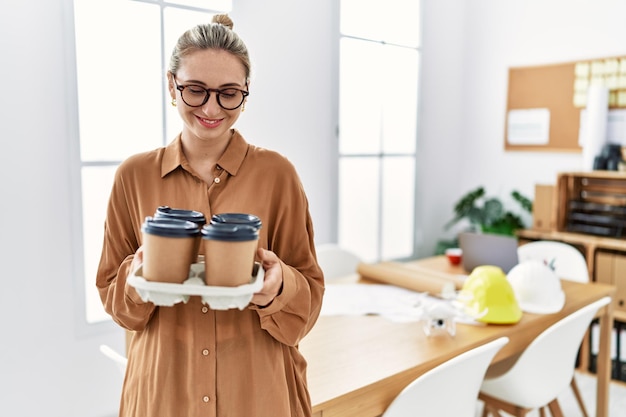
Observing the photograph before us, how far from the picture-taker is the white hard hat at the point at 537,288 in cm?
214

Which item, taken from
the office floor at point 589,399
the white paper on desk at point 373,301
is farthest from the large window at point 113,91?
the office floor at point 589,399

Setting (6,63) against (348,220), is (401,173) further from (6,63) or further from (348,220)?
(6,63)

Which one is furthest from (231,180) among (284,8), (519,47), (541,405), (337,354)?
(519,47)

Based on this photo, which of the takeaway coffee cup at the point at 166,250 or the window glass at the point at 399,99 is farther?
the window glass at the point at 399,99

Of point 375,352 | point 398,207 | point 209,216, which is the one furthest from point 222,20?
point 398,207

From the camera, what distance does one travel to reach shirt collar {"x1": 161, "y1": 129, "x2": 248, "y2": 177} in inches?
42.6

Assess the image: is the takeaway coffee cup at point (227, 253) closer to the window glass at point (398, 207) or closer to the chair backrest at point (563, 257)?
the chair backrest at point (563, 257)

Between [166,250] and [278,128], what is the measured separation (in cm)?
253

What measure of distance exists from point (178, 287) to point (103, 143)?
2070 millimetres

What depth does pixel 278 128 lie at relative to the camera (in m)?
3.33

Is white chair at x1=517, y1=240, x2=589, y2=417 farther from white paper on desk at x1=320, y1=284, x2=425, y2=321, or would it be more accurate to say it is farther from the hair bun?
the hair bun

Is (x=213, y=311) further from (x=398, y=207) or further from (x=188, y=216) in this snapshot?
(x=398, y=207)

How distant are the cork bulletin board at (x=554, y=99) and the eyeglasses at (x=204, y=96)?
3.38 m

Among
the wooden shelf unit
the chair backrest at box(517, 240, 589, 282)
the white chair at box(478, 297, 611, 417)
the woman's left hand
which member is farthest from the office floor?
the woman's left hand
